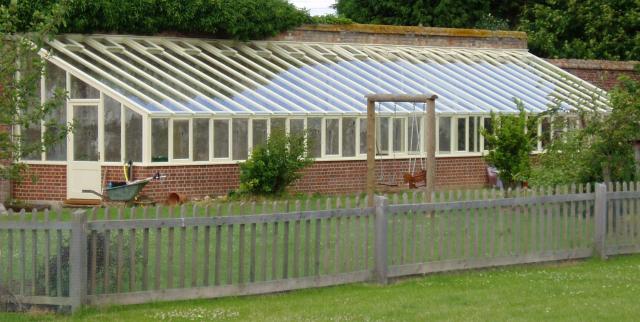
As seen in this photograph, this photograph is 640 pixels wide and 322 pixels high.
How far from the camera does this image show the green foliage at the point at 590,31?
142 ft

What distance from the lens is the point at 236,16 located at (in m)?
29.3

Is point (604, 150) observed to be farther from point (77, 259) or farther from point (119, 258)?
point (77, 259)

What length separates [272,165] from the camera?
25141 mm

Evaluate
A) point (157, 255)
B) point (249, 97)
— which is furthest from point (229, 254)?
point (249, 97)

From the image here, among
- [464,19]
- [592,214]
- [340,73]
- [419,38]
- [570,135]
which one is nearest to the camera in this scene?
[592,214]

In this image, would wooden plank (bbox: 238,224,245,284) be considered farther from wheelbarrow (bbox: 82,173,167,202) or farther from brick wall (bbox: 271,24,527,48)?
brick wall (bbox: 271,24,527,48)

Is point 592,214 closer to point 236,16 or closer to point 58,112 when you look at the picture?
point 58,112

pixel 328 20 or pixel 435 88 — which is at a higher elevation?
pixel 328 20

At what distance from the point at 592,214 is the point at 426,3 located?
34.3 meters

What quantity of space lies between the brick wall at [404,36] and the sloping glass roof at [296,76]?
0.28m

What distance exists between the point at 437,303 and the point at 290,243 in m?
1.83

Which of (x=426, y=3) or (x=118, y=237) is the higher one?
(x=426, y=3)

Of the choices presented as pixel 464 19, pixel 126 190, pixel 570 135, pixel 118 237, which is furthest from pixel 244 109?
pixel 464 19

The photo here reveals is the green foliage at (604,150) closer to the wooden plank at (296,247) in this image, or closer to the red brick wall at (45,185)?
the wooden plank at (296,247)
